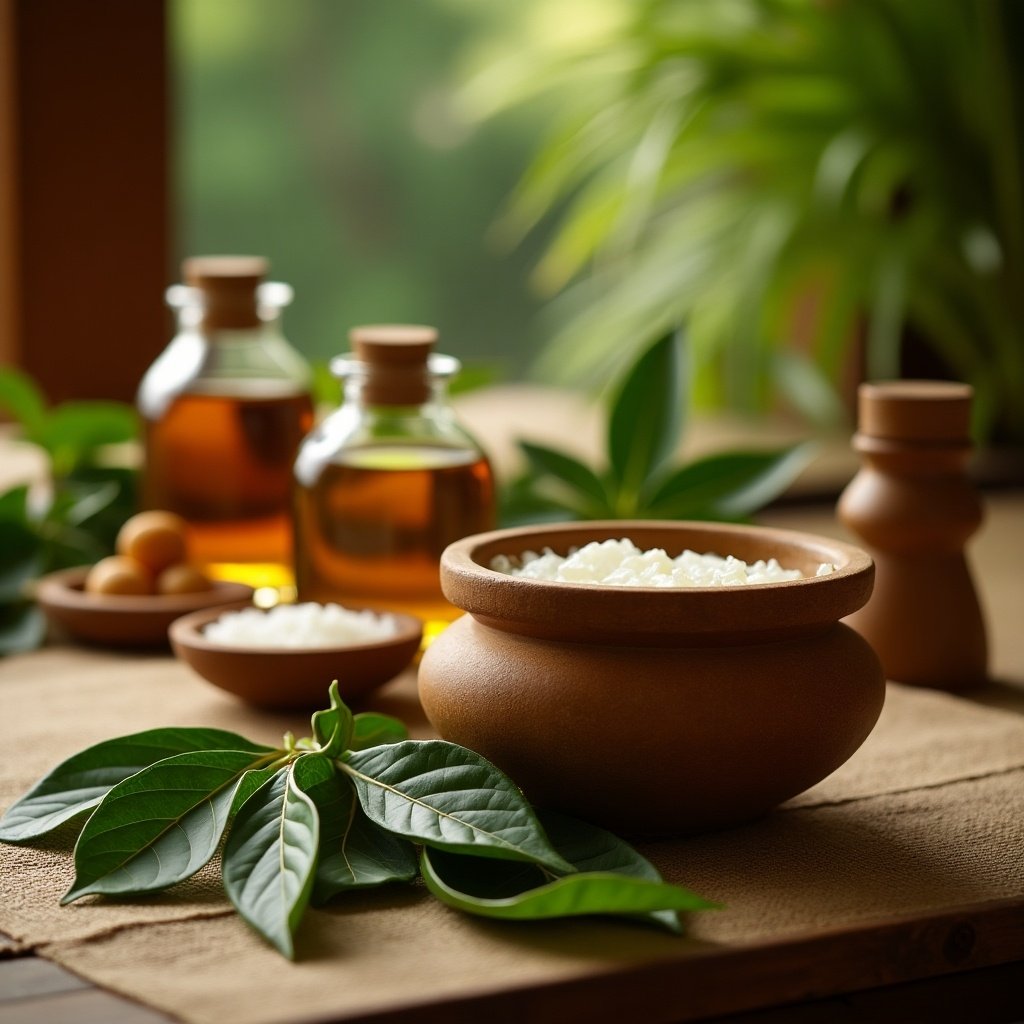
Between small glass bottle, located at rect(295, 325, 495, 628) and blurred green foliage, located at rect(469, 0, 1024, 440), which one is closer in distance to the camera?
small glass bottle, located at rect(295, 325, 495, 628)

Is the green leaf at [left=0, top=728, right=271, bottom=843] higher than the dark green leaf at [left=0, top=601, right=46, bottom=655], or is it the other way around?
the green leaf at [left=0, top=728, right=271, bottom=843]

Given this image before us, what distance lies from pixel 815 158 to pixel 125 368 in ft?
2.39

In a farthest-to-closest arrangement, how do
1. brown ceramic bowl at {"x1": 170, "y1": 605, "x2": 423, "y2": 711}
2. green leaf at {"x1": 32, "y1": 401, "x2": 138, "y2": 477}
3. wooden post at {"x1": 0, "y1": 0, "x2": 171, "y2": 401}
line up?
wooden post at {"x1": 0, "y1": 0, "x2": 171, "y2": 401} < green leaf at {"x1": 32, "y1": 401, "x2": 138, "y2": 477} < brown ceramic bowl at {"x1": 170, "y1": 605, "x2": 423, "y2": 711}

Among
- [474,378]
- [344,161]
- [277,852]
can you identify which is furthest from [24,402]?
[344,161]

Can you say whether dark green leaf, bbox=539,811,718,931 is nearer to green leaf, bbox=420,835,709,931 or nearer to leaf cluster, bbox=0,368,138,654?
green leaf, bbox=420,835,709,931

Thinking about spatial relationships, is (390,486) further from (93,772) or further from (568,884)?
(568,884)

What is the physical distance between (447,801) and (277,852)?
6cm

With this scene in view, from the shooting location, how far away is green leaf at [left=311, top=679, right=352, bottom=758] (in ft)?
1.89

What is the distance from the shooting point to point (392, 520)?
2.78 feet

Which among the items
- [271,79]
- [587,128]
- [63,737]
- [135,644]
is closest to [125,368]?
[587,128]

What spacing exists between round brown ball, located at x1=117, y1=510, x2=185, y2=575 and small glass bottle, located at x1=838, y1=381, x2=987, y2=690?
1.30ft

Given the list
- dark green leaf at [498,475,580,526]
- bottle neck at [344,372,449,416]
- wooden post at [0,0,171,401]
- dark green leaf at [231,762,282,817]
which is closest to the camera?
dark green leaf at [231,762,282,817]

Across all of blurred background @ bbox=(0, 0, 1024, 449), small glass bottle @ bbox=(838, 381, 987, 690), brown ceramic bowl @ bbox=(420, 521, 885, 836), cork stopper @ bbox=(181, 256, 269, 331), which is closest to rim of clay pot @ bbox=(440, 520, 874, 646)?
brown ceramic bowl @ bbox=(420, 521, 885, 836)

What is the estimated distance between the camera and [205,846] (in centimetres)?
54
